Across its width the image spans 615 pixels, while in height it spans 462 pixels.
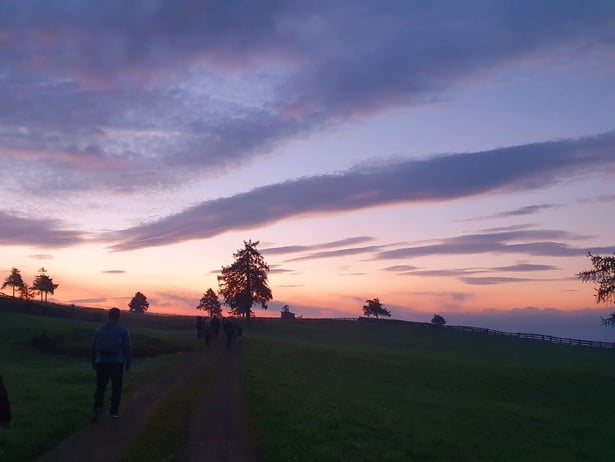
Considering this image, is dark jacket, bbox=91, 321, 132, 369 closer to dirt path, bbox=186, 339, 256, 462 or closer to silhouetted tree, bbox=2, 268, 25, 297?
dirt path, bbox=186, 339, 256, 462

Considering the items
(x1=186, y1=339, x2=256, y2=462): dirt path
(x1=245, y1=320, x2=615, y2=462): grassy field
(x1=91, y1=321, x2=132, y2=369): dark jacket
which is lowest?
(x1=245, y1=320, x2=615, y2=462): grassy field

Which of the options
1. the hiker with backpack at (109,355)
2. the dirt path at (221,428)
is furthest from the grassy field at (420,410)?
the hiker with backpack at (109,355)

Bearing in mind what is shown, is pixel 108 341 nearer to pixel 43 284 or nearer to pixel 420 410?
pixel 420 410

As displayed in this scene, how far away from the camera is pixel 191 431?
1467 centimetres

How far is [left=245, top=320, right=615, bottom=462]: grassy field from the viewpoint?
15633mm

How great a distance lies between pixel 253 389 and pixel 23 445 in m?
11.8

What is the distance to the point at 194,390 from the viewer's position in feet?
74.4

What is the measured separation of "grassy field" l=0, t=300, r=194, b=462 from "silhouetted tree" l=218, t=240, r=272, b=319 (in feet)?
146

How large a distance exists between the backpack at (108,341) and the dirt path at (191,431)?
180 centimetres

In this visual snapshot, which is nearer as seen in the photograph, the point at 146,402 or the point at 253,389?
the point at 146,402

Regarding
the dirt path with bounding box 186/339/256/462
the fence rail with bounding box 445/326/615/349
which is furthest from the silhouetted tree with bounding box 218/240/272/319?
the dirt path with bounding box 186/339/256/462

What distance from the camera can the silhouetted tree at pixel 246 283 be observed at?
103750 mm

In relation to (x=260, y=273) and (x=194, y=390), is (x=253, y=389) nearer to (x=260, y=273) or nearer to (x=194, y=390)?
(x=194, y=390)

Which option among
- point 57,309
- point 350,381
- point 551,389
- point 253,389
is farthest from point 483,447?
point 57,309
